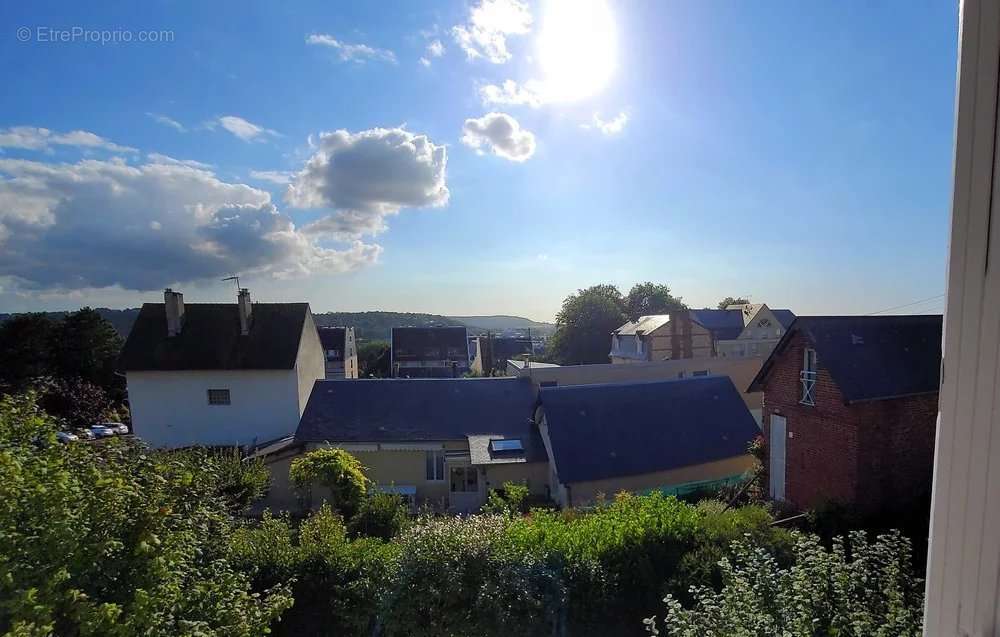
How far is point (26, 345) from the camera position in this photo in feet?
70.4

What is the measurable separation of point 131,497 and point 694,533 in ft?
16.1

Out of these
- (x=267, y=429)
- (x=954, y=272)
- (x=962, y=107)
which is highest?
(x=962, y=107)

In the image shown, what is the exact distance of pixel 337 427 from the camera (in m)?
12.2

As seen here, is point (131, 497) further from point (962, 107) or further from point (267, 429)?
Result: point (267, 429)

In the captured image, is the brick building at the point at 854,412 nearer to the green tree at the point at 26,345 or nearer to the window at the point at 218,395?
the window at the point at 218,395

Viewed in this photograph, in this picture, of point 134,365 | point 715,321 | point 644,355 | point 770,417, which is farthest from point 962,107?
point 715,321

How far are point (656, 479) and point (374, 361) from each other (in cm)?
2978

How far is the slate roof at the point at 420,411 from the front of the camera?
12008 millimetres

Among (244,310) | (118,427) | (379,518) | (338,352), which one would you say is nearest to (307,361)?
(244,310)

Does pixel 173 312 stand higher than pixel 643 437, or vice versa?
pixel 173 312

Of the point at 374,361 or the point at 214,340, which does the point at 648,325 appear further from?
the point at 214,340

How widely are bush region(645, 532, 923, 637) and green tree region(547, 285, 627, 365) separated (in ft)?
103

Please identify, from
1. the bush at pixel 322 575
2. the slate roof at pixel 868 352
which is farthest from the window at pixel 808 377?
the bush at pixel 322 575

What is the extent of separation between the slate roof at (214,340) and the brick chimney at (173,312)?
0.17 metres
